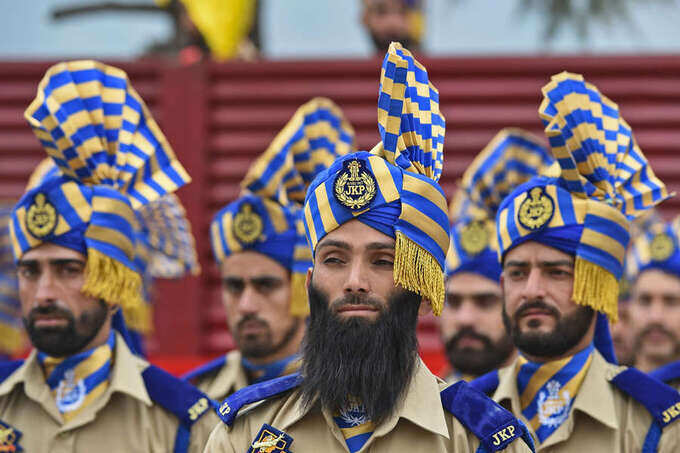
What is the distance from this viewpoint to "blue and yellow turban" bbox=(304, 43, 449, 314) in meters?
4.09

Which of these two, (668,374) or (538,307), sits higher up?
(538,307)

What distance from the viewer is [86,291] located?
5289mm

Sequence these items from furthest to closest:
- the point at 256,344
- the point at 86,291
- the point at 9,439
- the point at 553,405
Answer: the point at 256,344 → the point at 86,291 → the point at 553,405 → the point at 9,439

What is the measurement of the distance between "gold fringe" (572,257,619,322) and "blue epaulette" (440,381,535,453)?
1.25 metres

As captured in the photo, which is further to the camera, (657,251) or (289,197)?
(657,251)

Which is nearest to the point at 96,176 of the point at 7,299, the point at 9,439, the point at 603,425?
the point at 9,439

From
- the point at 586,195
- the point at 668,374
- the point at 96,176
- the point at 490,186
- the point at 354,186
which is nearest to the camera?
the point at 354,186

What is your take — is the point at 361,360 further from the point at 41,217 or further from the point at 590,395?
the point at 41,217

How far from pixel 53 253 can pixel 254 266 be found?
1660mm

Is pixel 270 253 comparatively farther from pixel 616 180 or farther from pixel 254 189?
pixel 616 180

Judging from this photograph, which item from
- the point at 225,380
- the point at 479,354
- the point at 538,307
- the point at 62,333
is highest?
the point at 538,307

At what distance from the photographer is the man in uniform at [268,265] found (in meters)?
6.63

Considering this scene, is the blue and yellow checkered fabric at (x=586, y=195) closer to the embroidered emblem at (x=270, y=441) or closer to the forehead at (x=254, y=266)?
the forehead at (x=254, y=266)

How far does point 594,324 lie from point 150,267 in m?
2.39
